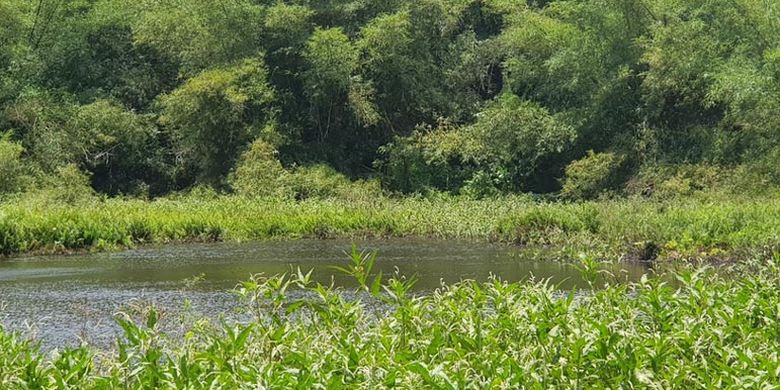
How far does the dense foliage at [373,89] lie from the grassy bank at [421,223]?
13.7ft

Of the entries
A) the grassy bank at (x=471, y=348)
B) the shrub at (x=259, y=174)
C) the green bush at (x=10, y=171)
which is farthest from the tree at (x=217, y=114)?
the grassy bank at (x=471, y=348)

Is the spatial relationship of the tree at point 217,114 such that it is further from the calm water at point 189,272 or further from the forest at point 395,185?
the calm water at point 189,272

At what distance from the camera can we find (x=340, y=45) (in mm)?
28984

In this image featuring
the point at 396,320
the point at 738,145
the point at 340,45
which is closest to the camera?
the point at 396,320

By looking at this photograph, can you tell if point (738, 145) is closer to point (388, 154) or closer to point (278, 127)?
point (388, 154)

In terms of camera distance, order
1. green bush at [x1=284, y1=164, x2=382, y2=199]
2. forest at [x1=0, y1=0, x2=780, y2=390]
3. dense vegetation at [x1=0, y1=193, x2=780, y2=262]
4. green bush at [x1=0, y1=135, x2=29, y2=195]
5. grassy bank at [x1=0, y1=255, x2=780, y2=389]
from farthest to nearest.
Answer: green bush at [x1=284, y1=164, x2=382, y2=199], green bush at [x1=0, y1=135, x2=29, y2=195], dense vegetation at [x1=0, y1=193, x2=780, y2=262], forest at [x1=0, y1=0, x2=780, y2=390], grassy bank at [x1=0, y1=255, x2=780, y2=389]

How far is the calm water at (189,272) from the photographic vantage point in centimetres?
990

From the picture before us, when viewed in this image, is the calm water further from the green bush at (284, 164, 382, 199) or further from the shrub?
the green bush at (284, 164, 382, 199)

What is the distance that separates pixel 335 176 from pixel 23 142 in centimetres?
1015

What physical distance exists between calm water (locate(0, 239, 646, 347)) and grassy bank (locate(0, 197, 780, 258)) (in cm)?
90

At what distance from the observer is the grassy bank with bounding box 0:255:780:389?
3.34 metres

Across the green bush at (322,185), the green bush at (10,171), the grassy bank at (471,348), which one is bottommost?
the green bush at (322,185)

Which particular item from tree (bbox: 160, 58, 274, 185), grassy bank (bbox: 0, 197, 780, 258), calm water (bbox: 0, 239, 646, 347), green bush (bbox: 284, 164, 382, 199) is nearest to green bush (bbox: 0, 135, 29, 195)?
grassy bank (bbox: 0, 197, 780, 258)

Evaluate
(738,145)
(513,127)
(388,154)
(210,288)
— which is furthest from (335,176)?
(210,288)
